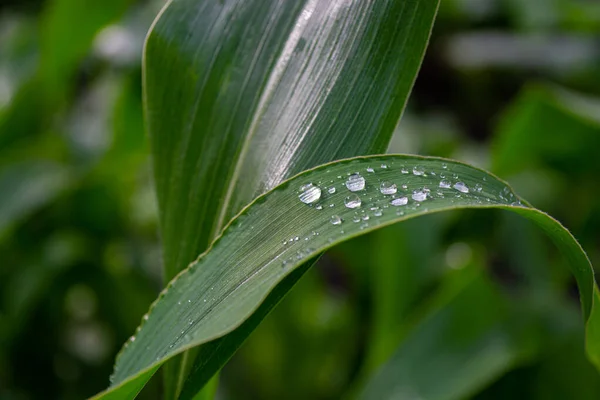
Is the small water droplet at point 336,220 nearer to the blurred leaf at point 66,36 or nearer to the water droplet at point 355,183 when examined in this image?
the water droplet at point 355,183

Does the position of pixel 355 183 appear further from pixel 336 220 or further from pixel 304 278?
pixel 304 278

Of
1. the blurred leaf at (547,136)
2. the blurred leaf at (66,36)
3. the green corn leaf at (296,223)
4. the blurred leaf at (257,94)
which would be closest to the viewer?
the green corn leaf at (296,223)

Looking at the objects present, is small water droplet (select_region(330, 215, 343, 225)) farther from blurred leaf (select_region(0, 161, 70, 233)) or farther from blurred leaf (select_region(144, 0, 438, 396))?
blurred leaf (select_region(0, 161, 70, 233))

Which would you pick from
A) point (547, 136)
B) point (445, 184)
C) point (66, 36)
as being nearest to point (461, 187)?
point (445, 184)

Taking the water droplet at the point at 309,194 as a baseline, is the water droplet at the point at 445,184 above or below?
below

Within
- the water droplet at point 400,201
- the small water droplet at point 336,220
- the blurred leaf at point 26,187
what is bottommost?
the blurred leaf at point 26,187

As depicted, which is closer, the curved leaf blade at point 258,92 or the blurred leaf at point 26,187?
the curved leaf blade at point 258,92

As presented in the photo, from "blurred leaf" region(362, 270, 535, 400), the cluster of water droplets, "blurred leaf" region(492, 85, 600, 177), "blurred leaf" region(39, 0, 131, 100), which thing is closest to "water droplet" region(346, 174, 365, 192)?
the cluster of water droplets

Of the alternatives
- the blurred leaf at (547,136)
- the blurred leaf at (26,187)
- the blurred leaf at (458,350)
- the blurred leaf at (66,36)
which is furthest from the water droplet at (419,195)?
the blurred leaf at (66,36)
